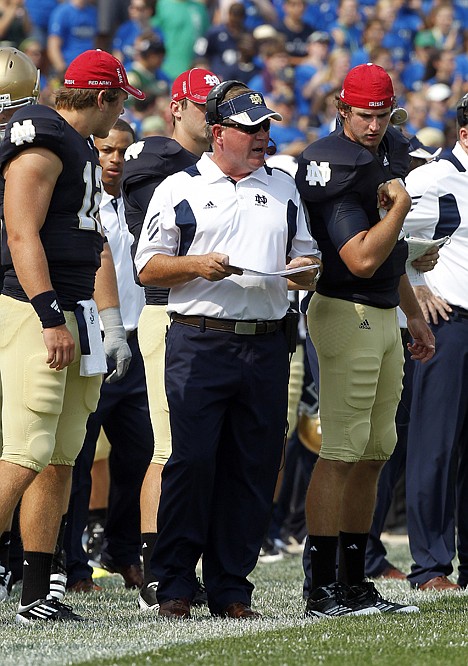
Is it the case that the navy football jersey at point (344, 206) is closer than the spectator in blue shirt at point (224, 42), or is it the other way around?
the navy football jersey at point (344, 206)

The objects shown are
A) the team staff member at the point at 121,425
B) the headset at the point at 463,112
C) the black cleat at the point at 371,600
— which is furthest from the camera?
the team staff member at the point at 121,425

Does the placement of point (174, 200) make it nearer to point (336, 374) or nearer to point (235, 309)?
point (235, 309)

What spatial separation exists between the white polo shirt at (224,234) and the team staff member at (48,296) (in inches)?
11.6

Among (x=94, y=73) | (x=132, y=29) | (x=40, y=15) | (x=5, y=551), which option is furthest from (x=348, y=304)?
(x=40, y=15)

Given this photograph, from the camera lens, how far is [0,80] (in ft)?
18.1

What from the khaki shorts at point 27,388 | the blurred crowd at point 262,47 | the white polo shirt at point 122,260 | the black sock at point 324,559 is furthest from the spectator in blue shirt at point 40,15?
the black sock at point 324,559

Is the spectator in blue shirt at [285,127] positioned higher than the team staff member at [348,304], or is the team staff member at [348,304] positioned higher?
the spectator in blue shirt at [285,127]

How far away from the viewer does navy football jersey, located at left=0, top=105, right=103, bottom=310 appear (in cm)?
475

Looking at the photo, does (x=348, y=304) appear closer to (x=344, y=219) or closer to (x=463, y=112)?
(x=344, y=219)

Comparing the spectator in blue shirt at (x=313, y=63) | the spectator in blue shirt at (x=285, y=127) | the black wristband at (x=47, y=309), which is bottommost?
the black wristband at (x=47, y=309)

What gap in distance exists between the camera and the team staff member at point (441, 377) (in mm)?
6289

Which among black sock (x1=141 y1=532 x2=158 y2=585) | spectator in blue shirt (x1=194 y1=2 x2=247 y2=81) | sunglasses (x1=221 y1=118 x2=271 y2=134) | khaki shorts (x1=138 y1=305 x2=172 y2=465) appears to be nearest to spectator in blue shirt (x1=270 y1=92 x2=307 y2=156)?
spectator in blue shirt (x1=194 y1=2 x2=247 y2=81)

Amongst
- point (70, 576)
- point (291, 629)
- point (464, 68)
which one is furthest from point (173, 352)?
point (464, 68)

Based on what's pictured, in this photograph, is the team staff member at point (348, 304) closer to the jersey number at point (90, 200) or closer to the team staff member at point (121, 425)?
the jersey number at point (90, 200)
